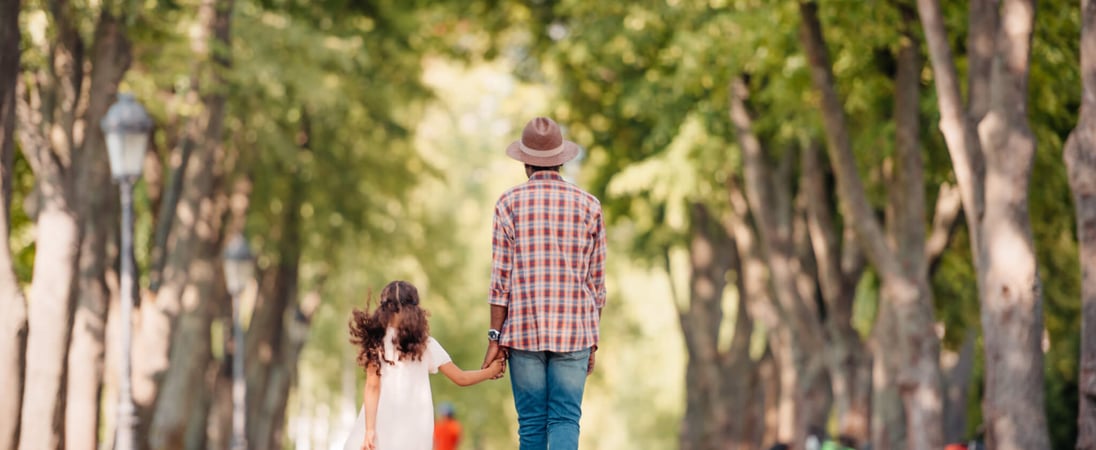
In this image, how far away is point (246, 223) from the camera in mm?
28891

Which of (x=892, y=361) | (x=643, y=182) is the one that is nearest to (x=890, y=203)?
(x=892, y=361)

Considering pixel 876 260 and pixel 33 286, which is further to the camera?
pixel 876 260

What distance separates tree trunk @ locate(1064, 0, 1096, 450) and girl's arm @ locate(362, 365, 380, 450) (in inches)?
213

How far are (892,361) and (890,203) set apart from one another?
69.0 inches

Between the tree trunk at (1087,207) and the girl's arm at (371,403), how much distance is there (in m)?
5.42

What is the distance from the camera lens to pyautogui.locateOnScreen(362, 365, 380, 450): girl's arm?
28.4 ft

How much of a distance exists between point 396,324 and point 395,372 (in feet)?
0.78

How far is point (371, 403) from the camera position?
8.71 metres

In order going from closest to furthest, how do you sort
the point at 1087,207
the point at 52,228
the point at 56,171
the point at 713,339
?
the point at 1087,207
the point at 52,228
the point at 56,171
the point at 713,339

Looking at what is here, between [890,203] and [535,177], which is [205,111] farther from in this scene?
[535,177]

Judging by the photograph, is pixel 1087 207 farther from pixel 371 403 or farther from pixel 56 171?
pixel 56 171

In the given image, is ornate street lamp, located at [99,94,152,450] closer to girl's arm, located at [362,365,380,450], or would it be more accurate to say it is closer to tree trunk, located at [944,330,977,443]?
girl's arm, located at [362,365,380,450]

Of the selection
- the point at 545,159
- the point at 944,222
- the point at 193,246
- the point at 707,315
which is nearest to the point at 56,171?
the point at 193,246

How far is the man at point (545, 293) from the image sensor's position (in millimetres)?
8523
